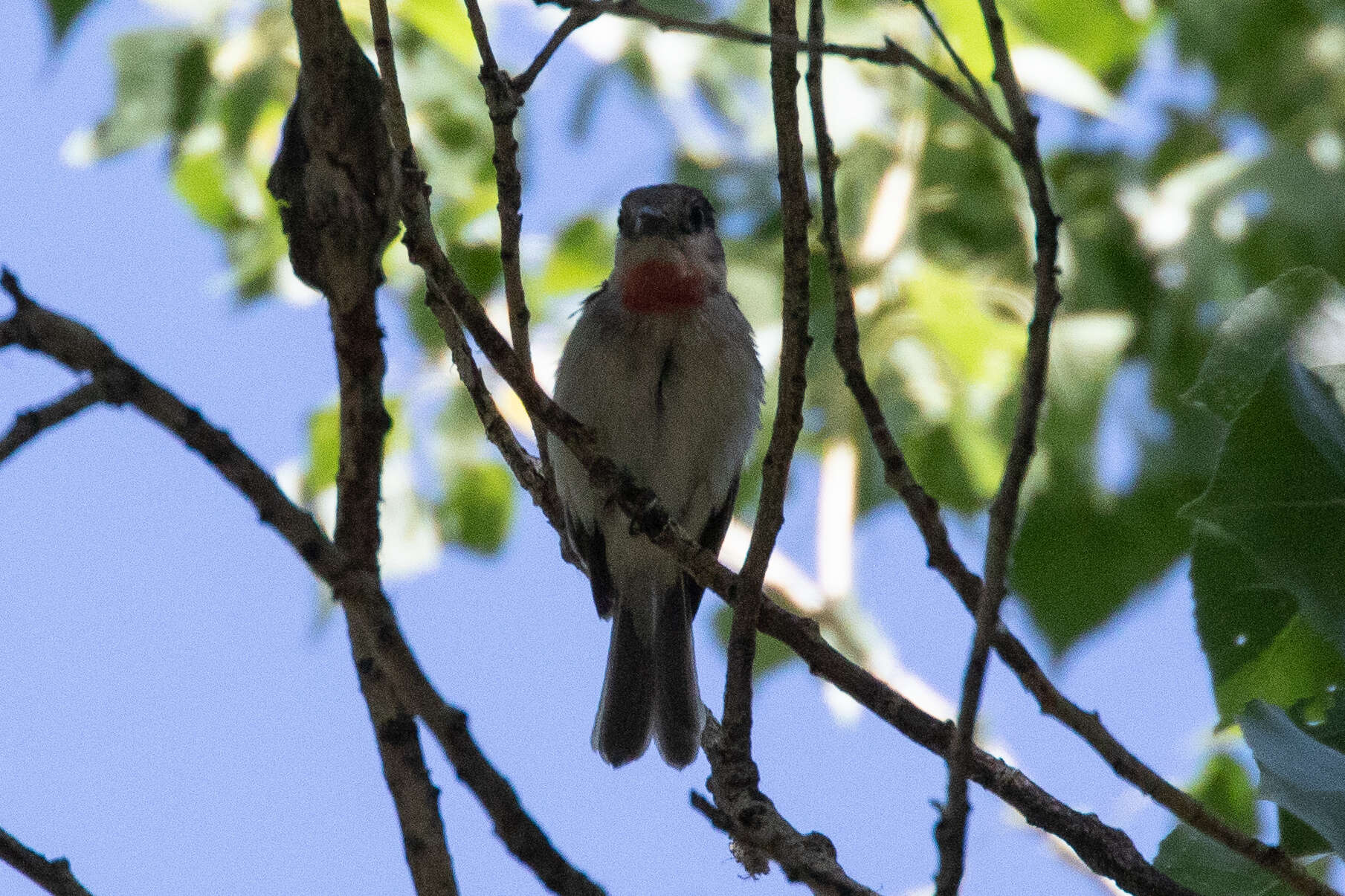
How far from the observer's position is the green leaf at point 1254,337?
292cm

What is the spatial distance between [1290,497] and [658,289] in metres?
2.92

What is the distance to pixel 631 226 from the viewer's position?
18.3 ft

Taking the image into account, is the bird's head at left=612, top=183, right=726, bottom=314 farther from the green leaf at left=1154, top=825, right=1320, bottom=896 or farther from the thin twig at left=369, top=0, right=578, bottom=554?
the green leaf at left=1154, top=825, right=1320, bottom=896

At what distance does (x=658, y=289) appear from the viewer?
17.5 ft

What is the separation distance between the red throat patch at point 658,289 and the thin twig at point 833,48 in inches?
103

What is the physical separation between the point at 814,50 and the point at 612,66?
5.11 metres

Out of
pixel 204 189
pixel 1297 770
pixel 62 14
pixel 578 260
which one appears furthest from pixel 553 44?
pixel 204 189

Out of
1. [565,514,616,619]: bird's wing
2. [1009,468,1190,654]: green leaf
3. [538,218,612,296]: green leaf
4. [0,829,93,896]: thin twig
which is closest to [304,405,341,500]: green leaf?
[565,514,616,619]: bird's wing

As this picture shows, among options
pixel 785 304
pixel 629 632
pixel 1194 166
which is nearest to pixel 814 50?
pixel 785 304

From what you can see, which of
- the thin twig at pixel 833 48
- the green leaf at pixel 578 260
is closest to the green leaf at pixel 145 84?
the green leaf at pixel 578 260

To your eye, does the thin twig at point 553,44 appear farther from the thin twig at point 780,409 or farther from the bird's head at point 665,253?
the bird's head at point 665,253

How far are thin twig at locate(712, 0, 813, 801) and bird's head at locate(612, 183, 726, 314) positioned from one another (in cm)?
247

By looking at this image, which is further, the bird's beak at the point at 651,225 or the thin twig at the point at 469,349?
the bird's beak at the point at 651,225

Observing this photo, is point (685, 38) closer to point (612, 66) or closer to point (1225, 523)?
point (612, 66)
